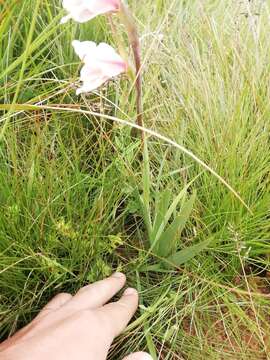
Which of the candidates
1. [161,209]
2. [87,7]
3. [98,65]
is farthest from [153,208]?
[87,7]

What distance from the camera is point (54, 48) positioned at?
137 cm

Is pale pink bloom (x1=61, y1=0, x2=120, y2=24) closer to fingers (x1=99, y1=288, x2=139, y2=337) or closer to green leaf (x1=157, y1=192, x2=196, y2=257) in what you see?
green leaf (x1=157, y1=192, x2=196, y2=257)

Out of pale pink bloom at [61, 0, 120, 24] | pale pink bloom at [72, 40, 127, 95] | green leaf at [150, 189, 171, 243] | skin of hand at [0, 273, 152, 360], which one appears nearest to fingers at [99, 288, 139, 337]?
skin of hand at [0, 273, 152, 360]

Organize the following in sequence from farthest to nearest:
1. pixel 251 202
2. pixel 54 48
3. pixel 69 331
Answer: pixel 54 48 < pixel 251 202 < pixel 69 331

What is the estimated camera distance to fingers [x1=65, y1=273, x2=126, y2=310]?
3.17 ft

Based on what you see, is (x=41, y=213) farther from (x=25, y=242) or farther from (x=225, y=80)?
(x=225, y=80)

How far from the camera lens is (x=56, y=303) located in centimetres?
98

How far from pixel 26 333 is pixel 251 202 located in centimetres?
51

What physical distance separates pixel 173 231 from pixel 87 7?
0.41 meters

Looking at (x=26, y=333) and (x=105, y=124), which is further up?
(x=105, y=124)

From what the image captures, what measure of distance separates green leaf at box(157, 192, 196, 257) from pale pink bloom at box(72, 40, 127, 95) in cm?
26

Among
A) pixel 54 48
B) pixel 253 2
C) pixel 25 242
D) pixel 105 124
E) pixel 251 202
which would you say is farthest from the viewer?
pixel 253 2

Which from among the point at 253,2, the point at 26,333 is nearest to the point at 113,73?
the point at 26,333

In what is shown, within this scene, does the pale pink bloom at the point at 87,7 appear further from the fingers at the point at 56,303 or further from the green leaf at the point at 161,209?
the fingers at the point at 56,303
